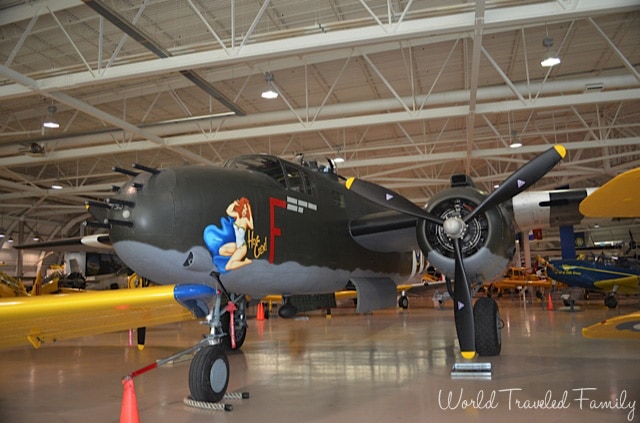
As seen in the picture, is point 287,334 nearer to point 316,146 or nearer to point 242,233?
point 242,233

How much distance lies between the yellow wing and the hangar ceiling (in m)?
6.82

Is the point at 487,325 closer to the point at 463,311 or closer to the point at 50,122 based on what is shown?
the point at 463,311

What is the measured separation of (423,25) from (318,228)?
16.9 ft

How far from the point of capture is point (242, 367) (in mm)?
8719

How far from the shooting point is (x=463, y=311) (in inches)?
295

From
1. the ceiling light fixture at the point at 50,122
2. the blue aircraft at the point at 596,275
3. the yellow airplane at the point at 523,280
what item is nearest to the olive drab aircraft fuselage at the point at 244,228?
the ceiling light fixture at the point at 50,122

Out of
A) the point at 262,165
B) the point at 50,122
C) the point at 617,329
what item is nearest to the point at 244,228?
the point at 262,165

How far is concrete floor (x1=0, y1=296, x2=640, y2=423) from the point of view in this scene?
5.48 meters

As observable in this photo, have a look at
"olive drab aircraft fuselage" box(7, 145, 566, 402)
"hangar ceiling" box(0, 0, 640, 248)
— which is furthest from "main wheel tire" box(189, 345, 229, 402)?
"hangar ceiling" box(0, 0, 640, 248)

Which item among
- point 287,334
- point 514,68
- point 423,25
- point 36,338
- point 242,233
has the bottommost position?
point 287,334

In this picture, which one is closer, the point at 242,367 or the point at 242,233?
the point at 242,233

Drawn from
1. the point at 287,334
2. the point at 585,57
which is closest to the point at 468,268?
the point at 287,334

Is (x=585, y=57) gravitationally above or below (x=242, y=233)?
above

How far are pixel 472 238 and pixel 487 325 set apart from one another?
5.52ft
